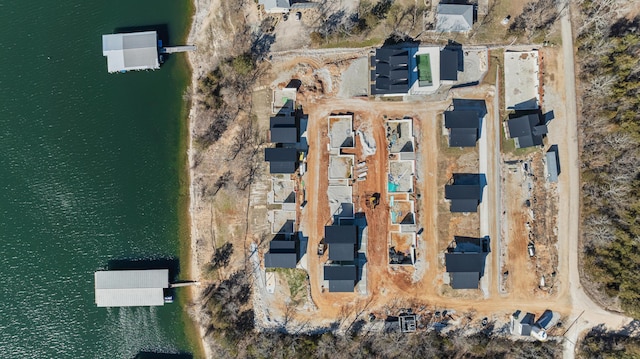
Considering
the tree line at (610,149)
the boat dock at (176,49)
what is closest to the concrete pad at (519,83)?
the tree line at (610,149)

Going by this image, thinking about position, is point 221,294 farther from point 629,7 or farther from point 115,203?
point 629,7

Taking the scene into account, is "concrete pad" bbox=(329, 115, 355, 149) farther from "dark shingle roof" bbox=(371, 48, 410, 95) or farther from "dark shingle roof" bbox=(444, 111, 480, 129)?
→ "dark shingle roof" bbox=(444, 111, 480, 129)

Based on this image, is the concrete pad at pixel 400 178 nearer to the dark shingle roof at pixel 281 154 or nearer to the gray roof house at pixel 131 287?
the dark shingle roof at pixel 281 154

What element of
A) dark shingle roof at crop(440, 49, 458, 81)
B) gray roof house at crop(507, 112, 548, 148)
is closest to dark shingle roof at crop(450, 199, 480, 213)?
gray roof house at crop(507, 112, 548, 148)

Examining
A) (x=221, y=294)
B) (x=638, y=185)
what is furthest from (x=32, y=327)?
(x=638, y=185)

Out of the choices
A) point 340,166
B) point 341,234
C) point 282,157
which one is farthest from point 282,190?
point 341,234

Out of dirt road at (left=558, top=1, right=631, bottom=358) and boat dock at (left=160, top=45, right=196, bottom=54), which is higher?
boat dock at (left=160, top=45, right=196, bottom=54)
